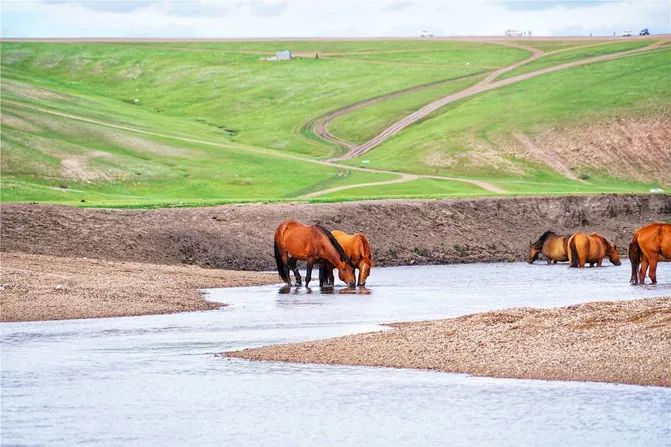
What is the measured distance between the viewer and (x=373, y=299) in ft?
119

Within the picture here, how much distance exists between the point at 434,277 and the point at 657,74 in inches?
2742

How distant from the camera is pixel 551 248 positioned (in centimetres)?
5394

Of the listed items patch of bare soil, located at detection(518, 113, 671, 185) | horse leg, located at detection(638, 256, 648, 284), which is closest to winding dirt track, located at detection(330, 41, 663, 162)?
patch of bare soil, located at detection(518, 113, 671, 185)

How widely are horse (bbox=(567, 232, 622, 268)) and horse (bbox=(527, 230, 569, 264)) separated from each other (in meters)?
Answer: 1.88

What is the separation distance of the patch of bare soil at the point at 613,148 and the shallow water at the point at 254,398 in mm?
59478

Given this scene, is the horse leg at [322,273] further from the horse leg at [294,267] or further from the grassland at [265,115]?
the grassland at [265,115]

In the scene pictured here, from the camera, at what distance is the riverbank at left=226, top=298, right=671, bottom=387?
2194 cm

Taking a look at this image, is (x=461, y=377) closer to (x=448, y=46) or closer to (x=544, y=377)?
(x=544, y=377)

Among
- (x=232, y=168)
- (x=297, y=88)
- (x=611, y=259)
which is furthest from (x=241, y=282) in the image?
(x=297, y=88)

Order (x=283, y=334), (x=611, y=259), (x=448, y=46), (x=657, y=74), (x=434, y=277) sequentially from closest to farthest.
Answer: (x=283, y=334) → (x=434, y=277) → (x=611, y=259) → (x=657, y=74) → (x=448, y=46)

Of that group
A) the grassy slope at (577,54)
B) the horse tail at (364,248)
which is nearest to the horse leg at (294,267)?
the horse tail at (364,248)

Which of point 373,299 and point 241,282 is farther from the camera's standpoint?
point 241,282

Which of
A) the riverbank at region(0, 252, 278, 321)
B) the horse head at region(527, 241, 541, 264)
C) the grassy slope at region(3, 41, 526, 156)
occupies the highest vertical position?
the grassy slope at region(3, 41, 526, 156)

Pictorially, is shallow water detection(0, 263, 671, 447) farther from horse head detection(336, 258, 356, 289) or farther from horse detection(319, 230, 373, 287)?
horse detection(319, 230, 373, 287)
